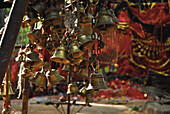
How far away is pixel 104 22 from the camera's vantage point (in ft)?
7.29

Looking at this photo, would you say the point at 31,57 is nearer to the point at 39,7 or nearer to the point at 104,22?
the point at 39,7

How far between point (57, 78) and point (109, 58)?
816 centimetres

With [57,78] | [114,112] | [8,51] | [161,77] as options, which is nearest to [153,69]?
[161,77]

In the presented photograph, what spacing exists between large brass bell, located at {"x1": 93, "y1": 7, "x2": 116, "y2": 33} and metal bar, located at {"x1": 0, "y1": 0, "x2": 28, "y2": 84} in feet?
3.68

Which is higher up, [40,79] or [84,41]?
[84,41]

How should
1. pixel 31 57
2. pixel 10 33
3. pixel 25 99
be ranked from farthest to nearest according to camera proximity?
pixel 25 99 → pixel 31 57 → pixel 10 33

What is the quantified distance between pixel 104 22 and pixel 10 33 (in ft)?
4.05

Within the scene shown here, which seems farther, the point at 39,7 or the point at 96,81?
the point at 96,81

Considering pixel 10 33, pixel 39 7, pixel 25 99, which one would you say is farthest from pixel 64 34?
pixel 25 99

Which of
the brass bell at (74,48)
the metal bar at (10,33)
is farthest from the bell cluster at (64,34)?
the metal bar at (10,33)

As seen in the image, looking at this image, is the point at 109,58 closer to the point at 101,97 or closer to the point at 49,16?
the point at 101,97

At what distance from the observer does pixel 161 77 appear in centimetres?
1363

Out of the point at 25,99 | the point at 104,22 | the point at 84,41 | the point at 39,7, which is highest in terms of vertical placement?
the point at 39,7

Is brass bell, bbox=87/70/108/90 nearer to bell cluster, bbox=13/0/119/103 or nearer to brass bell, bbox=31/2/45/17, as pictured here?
bell cluster, bbox=13/0/119/103
